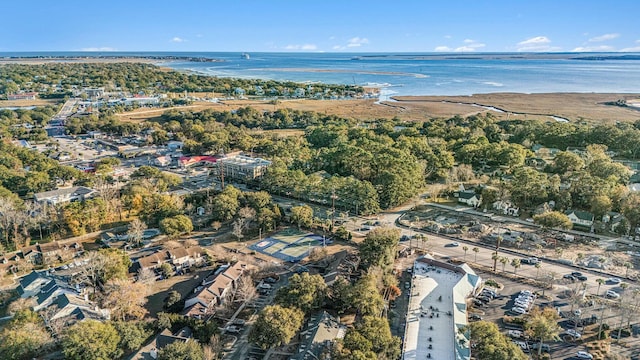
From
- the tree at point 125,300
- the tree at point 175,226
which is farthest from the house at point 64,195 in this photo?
the tree at point 125,300

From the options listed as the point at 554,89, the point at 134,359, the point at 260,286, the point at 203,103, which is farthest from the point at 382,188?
the point at 554,89

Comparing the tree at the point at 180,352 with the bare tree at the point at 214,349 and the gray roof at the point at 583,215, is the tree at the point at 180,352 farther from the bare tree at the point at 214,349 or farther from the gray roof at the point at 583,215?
the gray roof at the point at 583,215

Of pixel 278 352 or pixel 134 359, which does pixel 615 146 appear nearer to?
pixel 278 352

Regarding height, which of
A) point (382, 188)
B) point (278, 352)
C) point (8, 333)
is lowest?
point (278, 352)

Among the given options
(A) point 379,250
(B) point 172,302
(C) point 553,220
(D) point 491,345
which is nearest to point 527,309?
(D) point 491,345

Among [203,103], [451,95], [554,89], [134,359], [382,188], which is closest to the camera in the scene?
[134,359]

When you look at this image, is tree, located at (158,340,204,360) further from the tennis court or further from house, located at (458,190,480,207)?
house, located at (458,190,480,207)
